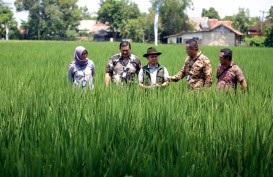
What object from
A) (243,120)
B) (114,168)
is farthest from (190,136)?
(114,168)

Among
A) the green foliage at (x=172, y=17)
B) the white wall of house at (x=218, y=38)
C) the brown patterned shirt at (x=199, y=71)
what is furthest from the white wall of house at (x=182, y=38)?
the brown patterned shirt at (x=199, y=71)

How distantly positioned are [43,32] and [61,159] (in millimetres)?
65378

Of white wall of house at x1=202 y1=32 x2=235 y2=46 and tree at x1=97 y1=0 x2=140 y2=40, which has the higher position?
tree at x1=97 y1=0 x2=140 y2=40

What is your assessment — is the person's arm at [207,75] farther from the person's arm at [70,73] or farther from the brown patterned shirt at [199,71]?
the person's arm at [70,73]

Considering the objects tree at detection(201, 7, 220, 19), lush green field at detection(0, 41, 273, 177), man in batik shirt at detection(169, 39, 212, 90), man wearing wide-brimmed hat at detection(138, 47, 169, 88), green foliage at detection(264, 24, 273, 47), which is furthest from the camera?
tree at detection(201, 7, 220, 19)

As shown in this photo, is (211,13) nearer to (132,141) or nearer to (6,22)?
(6,22)

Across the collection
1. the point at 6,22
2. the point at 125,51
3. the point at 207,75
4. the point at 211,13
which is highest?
the point at 211,13

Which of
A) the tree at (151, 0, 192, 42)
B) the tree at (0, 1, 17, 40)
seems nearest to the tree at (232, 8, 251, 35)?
the tree at (151, 0, 192, 42)

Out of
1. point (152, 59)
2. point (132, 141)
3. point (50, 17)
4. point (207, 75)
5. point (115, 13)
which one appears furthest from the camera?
point (115, 13)

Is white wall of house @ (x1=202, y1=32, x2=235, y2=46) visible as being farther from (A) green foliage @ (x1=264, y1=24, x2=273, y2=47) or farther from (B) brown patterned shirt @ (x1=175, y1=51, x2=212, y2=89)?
(B) brown patterned shirt @ (x1=175, y1=51, x2=212, y2=89)

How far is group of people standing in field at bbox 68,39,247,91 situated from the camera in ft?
14.8

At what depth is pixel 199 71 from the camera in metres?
4.72

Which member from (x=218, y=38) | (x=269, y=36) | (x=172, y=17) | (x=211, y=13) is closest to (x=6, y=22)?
(x=172, y=17)

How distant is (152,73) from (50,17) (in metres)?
61.8
